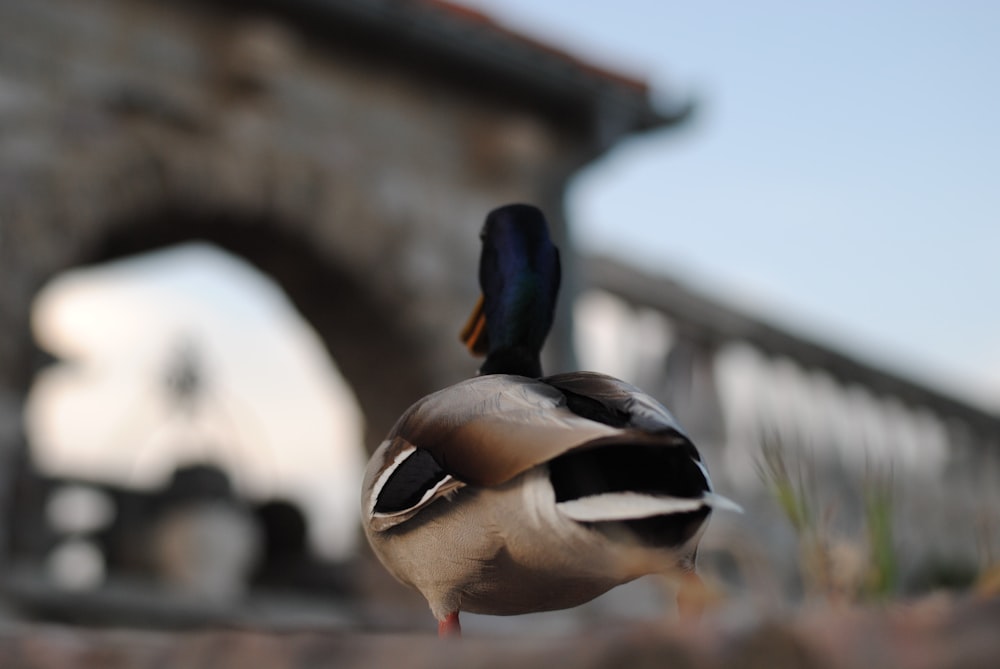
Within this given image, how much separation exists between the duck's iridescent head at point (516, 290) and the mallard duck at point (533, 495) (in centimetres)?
12

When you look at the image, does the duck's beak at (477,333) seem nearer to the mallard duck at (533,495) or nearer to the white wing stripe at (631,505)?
the mallard duck at (533,495)

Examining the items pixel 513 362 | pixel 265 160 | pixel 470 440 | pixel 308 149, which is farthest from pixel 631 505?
pixel 308 149

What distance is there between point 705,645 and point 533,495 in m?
0.33

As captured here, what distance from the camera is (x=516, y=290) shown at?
1330 mm

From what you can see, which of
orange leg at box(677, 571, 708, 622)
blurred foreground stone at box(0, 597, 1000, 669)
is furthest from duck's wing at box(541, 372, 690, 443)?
blurred foreground stone at box(0, 597, 1000, 669)

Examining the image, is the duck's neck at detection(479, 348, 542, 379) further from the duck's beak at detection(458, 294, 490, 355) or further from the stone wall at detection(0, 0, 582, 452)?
the stone wall at detection(0, 0, 582, 452)

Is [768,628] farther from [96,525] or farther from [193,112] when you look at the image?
[96,525]

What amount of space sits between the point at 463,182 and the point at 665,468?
5593mm

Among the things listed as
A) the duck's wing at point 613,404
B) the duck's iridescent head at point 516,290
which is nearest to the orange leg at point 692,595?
the duck's wing at point 613,404

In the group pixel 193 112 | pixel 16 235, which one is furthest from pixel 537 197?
pixel 16 235

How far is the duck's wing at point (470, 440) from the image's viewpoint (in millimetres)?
1009

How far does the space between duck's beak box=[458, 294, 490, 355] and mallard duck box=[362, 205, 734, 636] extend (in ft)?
0.68

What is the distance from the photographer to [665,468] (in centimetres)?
100

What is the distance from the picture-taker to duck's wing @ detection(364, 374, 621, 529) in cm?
101
